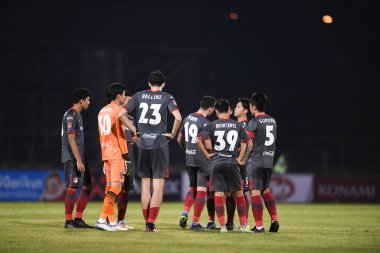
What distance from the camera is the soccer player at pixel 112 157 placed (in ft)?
45.1

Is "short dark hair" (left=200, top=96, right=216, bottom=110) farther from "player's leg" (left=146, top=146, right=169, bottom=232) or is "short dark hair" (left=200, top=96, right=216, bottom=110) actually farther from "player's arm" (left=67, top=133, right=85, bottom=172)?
"player's arm" (left=67, top=133, right=85, bottom=172)

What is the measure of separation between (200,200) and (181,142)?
5.47ft

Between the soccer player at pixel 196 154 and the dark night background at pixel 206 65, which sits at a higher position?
the dark night background at pixel 206 65

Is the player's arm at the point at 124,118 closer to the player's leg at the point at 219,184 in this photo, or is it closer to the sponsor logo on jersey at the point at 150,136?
the sponsor logo on jersey at the point at 150,136

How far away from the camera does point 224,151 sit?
1435 centimetres

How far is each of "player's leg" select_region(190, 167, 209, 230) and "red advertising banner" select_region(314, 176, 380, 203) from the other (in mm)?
15630

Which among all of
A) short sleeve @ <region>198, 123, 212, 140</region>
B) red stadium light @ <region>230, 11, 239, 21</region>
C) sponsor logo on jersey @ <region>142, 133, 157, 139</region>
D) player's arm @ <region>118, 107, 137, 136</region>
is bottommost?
sponsor logo on jersey @ <region>142, 133, 157, 139</region>

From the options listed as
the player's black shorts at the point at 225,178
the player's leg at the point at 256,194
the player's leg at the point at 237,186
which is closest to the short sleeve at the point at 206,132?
the player's black shorts at the point at 225,178

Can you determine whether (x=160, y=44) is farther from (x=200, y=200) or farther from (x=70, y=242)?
(x=70, y=242)

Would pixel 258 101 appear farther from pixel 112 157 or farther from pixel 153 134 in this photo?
pixel 112 157

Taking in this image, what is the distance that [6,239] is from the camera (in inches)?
474

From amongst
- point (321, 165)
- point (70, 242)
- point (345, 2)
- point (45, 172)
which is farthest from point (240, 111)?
point (345, 2)

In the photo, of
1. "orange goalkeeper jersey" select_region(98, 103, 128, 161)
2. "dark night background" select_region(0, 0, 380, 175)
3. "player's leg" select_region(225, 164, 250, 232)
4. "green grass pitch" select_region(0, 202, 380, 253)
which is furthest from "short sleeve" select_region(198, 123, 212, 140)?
"dark night background" select_region(0, 0, 380, 175)

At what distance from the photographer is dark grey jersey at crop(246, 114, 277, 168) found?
14656mm
